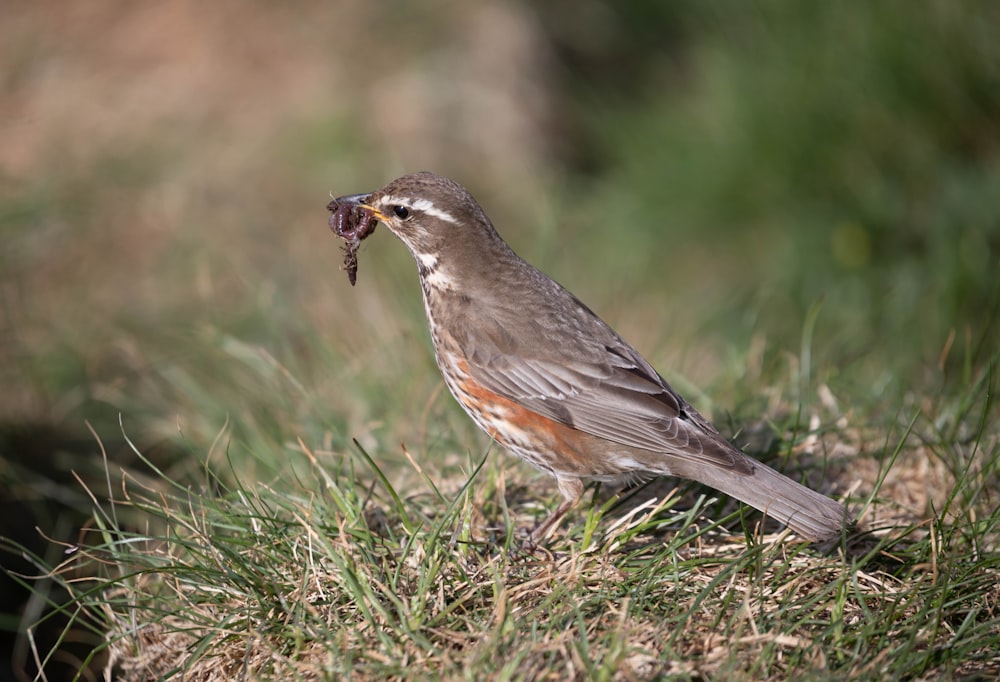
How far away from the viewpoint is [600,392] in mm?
4438

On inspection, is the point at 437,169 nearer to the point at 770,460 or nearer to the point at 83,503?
the point at 83,503

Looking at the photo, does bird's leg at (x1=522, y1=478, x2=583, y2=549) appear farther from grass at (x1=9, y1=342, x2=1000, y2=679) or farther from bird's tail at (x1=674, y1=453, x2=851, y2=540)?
bird's tail at (x1=674, y1=453, x2=851, y2=540)

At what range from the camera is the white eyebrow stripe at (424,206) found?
474 centimetres

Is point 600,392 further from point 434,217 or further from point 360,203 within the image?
point 360,203

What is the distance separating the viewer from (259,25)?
32.0ft

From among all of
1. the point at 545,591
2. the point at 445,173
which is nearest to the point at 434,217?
the point at 545,591

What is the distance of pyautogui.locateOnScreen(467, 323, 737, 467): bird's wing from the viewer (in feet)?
13.9

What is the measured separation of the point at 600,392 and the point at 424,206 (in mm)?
1204

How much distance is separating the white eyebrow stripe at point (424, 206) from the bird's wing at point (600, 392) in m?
0.58

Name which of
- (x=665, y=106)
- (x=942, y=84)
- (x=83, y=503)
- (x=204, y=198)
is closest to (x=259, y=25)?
(x=204, y=198)

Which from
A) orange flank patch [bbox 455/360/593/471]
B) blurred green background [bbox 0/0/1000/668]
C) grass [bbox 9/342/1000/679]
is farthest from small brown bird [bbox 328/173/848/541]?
blurred green background [bbox 0/0/1000/668]

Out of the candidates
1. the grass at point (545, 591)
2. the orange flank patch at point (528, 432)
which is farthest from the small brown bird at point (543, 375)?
the grass at point (545, 591)

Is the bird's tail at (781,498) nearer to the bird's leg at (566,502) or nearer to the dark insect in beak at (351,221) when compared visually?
the bird's leg at (566,502)

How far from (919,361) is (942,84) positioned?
9.27 feet
